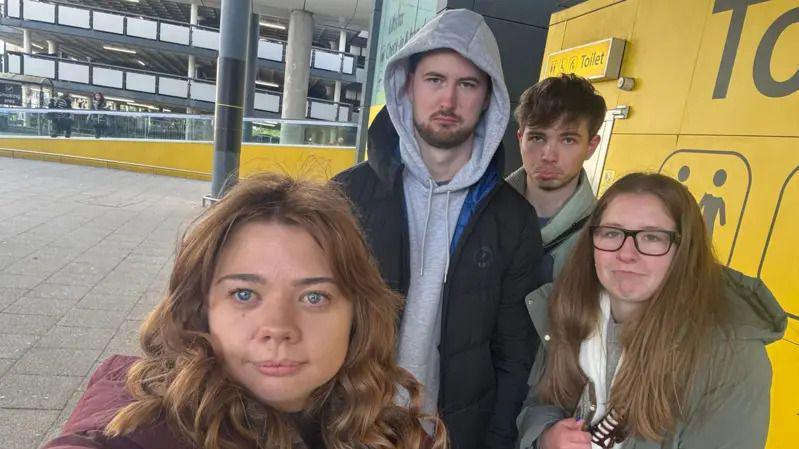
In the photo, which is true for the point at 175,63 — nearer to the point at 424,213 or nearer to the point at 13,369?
the point at 13,369

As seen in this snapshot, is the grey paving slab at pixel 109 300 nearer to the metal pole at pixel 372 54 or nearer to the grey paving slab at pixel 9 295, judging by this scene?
the grey paving slab at pixel 9 295

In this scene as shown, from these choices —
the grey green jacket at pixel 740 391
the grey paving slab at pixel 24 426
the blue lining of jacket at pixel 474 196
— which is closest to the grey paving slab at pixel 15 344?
the grey paving slab at pixel 24 426

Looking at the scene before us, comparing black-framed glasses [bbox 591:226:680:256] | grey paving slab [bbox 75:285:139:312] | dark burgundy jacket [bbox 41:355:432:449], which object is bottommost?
grey paving slab [bbox 75:285:139:312]

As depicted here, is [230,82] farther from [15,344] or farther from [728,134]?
[728,134]

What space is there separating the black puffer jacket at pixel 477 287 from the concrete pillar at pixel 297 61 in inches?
635

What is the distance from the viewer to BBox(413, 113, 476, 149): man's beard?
6.09 feet

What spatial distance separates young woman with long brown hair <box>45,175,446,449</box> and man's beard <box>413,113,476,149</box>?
0.66 metres

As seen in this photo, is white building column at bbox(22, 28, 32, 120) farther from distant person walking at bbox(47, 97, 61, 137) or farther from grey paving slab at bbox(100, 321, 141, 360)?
grey paving slab at bbox(100, 321, 141, 360)

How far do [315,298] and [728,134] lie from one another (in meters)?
2.55

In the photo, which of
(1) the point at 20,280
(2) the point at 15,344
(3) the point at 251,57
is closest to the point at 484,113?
(2) the point at 15,344

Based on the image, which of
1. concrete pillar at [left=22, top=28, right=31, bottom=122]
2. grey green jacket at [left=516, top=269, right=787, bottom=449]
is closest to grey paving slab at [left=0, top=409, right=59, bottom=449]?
grey green jacket at [left=516, top=269, right=787, bottom=449]

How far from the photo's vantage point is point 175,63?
2653cm

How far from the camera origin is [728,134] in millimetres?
2664

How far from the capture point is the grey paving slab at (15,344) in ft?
10.8
